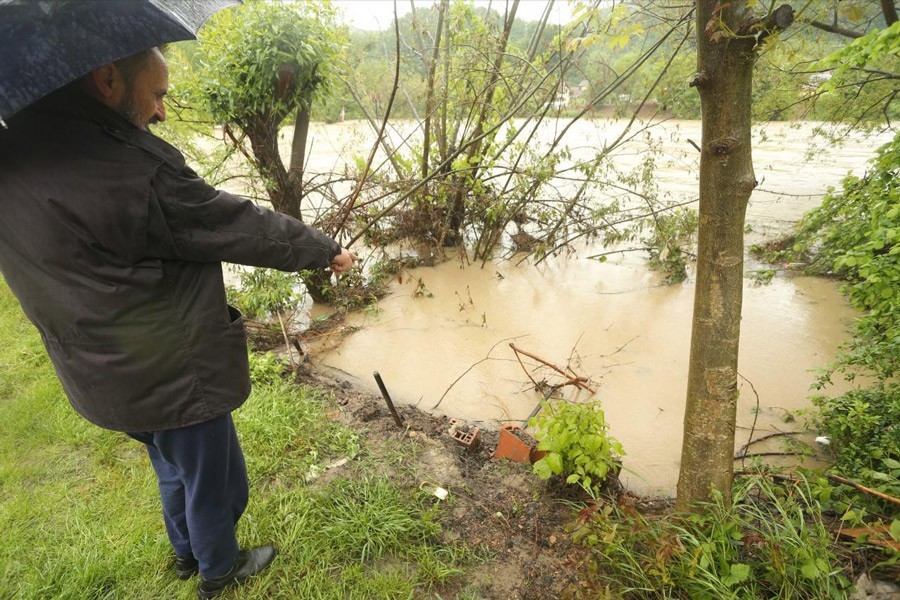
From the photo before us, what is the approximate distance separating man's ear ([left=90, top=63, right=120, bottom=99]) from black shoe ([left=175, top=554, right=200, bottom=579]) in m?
1.79

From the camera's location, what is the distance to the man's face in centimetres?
127

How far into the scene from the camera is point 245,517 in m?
2.23

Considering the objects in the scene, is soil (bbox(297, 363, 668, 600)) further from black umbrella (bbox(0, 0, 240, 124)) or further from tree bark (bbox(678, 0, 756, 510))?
black umbrella (bbox(0, 0, 240, 124))

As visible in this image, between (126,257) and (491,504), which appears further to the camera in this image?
(491,504)

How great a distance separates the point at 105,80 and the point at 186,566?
1.87 m

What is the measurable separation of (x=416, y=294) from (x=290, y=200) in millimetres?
1732

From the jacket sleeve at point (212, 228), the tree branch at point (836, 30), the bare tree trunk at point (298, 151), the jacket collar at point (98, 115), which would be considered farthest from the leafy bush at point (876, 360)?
the bare tree trunk at point (298, 151)

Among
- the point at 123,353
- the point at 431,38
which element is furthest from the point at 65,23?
the point at 431,38

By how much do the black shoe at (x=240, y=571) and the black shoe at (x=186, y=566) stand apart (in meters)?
0.11

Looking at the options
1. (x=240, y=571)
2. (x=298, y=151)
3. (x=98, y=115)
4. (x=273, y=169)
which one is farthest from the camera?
(x=298, y=151)

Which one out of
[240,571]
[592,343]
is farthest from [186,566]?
[592,343]

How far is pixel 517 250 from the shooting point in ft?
20.7

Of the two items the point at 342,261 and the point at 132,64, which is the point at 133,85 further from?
the point at 342,261

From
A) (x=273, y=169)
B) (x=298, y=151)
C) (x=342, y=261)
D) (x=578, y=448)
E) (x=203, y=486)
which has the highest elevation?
(x=298, y=151)
